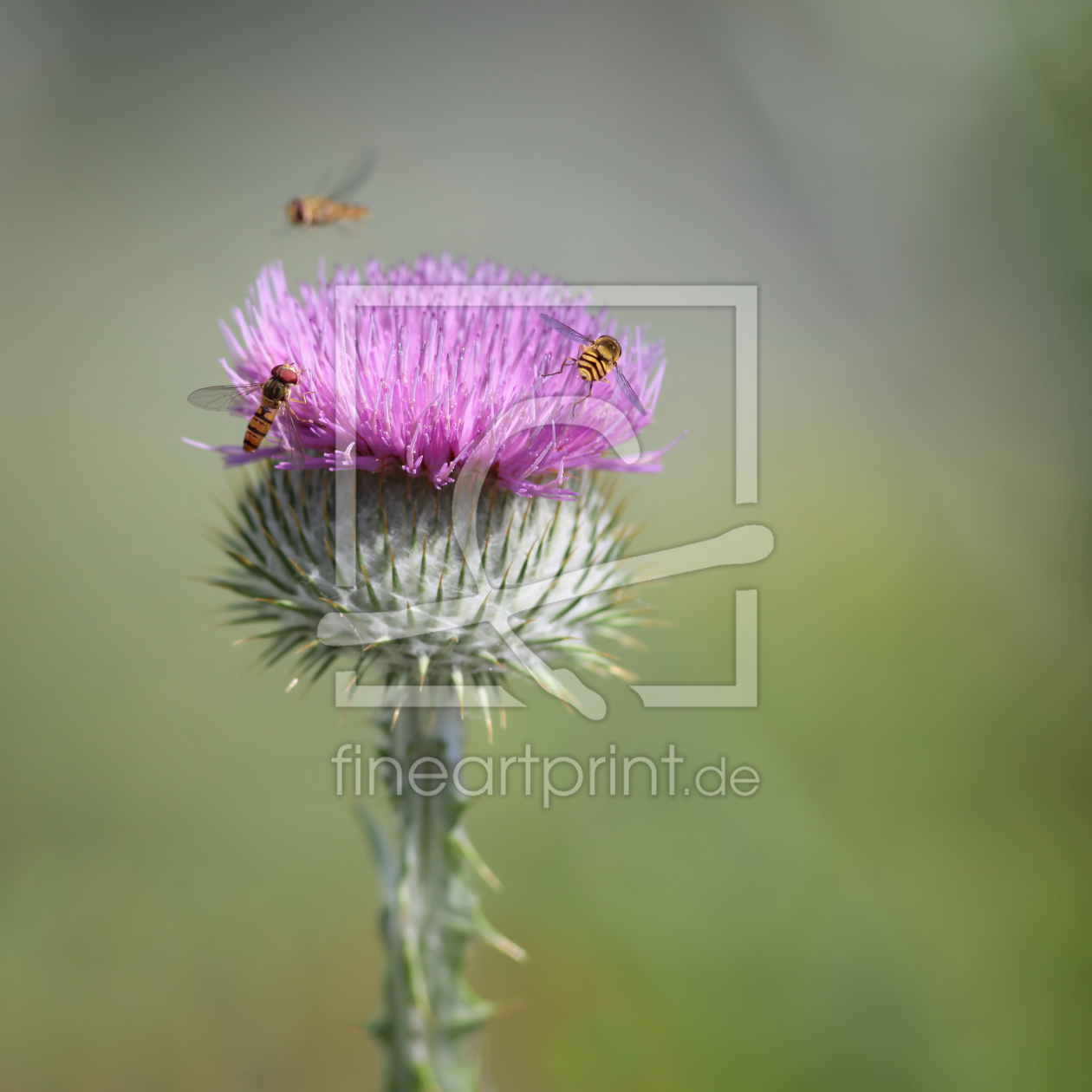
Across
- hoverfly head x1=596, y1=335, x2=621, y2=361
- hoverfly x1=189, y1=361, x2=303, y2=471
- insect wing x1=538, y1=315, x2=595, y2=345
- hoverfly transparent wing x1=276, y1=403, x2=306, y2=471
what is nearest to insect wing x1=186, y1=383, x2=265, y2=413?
hoverfly x1=189, y1=361, x2=303, y2=471

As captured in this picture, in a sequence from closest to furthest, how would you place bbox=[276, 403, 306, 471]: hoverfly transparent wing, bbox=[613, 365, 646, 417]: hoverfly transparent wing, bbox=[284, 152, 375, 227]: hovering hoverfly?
bbox=[276, 403, 306, 471]: hoverfly transparent wing → bbox=[613, 365, 646, 417]: hoverfly transparent wing → bbox=[284, 152, 375, 227]: hovering hoverfly

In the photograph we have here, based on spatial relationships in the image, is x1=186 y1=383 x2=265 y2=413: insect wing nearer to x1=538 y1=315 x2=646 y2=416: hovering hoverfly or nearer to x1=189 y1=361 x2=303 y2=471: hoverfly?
x1=189 y1=361 x2=303 y2=471: hoverfly

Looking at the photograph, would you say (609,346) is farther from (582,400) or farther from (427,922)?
(427,922)

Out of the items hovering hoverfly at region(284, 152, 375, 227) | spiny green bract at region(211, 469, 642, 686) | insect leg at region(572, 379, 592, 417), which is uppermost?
hovering hoverfly at region(284, 152, 375, 227)

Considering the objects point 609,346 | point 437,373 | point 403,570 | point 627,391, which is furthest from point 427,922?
point 609,346

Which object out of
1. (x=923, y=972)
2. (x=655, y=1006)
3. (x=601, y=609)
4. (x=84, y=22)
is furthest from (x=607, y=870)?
(x=84, y=22)

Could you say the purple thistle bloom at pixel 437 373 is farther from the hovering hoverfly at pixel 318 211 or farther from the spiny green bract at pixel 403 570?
the hovering hoverfly at pixel 318 211

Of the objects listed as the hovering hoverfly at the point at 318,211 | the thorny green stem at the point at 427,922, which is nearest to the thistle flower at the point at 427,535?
the thorny green stem at the point at 427,922
